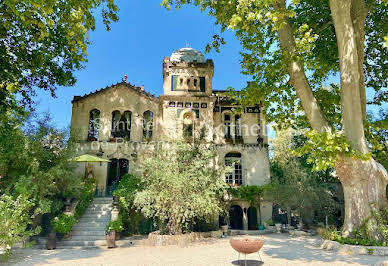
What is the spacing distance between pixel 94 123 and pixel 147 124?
3.79 meters

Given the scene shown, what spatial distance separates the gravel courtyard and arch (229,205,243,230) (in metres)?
8.85

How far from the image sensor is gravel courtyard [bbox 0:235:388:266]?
865cm

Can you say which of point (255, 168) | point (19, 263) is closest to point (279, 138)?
point (255, 168)

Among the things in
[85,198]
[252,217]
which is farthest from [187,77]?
[252,217]

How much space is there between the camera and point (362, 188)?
10.0 m

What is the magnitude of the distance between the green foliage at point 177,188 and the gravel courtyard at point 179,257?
1591mm

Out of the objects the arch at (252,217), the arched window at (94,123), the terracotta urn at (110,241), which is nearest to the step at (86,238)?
the terracotta urn at (110,241)

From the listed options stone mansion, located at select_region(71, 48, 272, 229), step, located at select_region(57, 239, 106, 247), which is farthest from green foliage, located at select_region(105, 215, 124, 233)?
stone mansion, located at select_region(71, 48, 272, 229)

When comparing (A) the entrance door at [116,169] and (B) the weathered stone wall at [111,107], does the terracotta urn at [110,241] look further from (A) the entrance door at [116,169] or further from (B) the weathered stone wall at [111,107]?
(B) the weathered stone wall at [111,107]

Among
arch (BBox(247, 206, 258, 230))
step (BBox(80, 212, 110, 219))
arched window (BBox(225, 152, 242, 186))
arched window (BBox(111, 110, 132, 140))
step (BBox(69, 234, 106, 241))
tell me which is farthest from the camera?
arched window (BBox(225, 152, 242, 186))

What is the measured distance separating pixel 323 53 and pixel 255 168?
937 cm

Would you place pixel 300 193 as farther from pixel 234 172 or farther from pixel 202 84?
pixel 202 84

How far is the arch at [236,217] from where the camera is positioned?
67.2 ft

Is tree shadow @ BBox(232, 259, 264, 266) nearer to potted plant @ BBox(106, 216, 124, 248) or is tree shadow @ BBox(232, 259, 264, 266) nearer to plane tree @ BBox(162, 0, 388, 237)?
plane tree @ BBox(162, 0, 388, 237)
